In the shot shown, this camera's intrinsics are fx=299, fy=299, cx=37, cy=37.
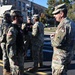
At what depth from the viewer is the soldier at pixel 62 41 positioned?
5195 mm

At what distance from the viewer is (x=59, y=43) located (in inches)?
205

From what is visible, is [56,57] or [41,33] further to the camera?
[41,33]

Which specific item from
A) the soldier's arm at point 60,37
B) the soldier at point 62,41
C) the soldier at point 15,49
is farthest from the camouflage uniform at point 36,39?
the soldier's arm at point 60,37

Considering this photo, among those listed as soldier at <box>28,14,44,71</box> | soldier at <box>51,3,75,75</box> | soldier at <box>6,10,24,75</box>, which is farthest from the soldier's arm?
soldier at <box>28,14,44,71</box>

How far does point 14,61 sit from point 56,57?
1.21 meters

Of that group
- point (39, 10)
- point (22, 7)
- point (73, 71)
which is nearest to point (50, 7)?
point (22, 7)

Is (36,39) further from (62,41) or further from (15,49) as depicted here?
(62,41)

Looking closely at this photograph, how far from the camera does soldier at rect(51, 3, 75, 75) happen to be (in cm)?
520

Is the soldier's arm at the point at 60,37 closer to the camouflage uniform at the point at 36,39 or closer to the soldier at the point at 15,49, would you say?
the soldier at the point at 15,49

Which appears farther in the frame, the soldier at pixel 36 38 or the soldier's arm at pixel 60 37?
the soldier at pixel 36 38

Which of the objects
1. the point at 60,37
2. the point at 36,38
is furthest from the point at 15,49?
the point at 36,38

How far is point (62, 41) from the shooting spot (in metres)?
5.19

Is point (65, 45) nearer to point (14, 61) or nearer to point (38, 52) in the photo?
point (14, 61)

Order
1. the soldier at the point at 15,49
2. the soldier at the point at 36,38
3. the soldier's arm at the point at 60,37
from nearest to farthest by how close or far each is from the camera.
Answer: the soldier's arm at the point at 60,37 → the soldier at the point at 15,49 → the soldier at the point at 36,38
